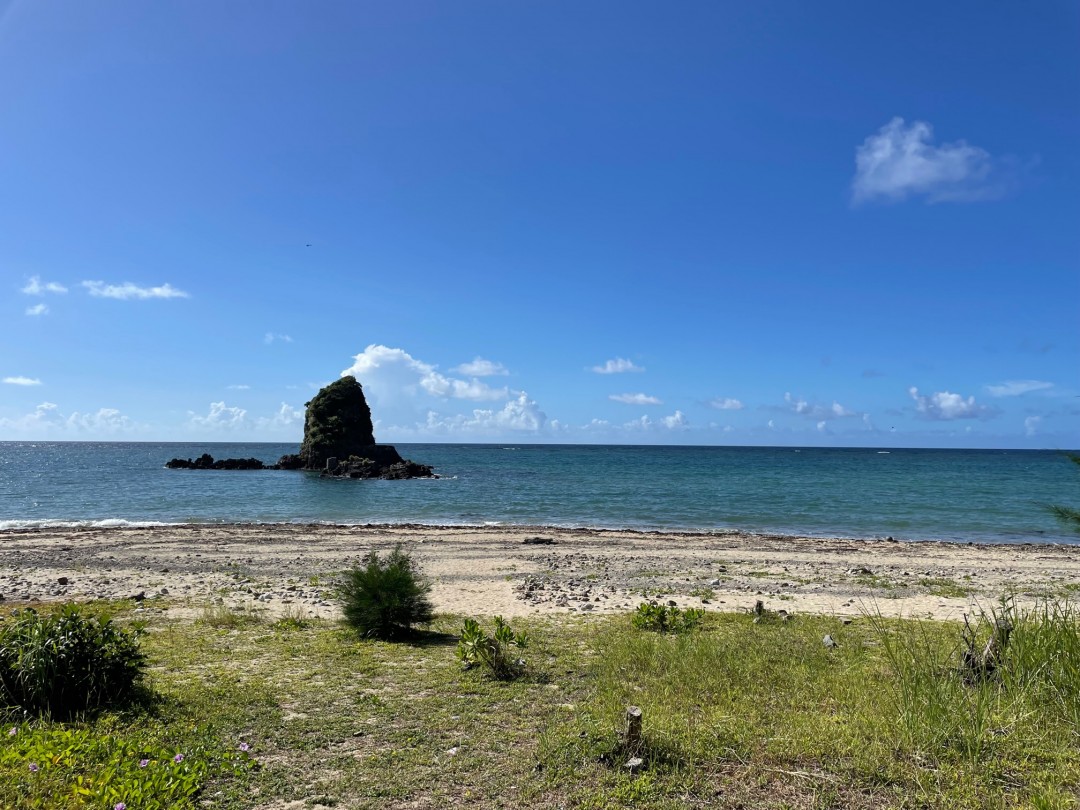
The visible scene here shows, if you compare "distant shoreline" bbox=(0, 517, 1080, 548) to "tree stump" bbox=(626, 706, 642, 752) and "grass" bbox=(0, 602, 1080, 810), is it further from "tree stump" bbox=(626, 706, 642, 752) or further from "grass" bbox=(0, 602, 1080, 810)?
"tree stump" bbox=(626, 706, 642, 752)

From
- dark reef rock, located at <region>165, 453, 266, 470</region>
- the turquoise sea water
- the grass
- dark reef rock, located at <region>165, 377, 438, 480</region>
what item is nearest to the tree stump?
the grass

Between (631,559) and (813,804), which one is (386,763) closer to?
(813,804)

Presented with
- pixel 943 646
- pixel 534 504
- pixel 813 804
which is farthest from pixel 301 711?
pixel 534 504

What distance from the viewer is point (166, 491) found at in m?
56.1

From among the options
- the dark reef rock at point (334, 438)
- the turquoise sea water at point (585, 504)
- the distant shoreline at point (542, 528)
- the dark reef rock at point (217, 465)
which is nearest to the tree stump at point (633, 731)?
the distant shoreline at point (542, 528)

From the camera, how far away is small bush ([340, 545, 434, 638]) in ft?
37.5

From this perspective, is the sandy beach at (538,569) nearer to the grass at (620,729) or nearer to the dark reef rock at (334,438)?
the grass at (620,729)

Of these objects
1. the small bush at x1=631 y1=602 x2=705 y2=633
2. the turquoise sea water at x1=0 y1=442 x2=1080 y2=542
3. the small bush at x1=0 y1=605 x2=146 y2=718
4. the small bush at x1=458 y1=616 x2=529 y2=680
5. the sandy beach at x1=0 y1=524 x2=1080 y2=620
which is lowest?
the turquoise sea water at x1=0 y1=442 x2=1080 y2=542

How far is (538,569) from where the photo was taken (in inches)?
840

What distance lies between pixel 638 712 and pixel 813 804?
61.0 inches

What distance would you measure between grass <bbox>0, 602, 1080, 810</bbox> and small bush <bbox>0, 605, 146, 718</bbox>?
429 millimetres

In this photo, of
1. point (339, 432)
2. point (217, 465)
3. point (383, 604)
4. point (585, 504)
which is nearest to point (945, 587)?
point (383, 604)

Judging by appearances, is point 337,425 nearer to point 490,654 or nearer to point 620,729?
point 490,654

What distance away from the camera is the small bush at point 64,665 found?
6613mm
